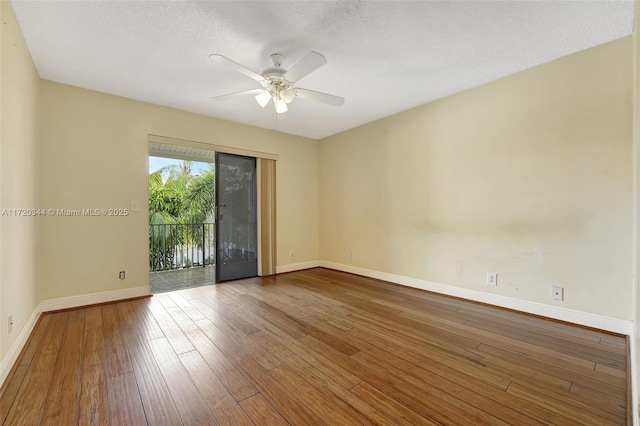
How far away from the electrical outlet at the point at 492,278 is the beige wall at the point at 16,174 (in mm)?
4094

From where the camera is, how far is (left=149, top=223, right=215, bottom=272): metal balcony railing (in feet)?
17.3

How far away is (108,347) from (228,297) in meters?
1.36

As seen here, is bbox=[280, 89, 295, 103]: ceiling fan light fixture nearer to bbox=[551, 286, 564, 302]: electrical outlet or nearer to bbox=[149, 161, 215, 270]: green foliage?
bbox=[551, 286, 564, 302]: electrical outlet

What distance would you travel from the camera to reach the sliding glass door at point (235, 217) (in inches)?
162

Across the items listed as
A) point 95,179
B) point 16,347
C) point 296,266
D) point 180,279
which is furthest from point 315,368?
point 180,279

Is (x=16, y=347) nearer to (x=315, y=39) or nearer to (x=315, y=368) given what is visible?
(x=315, y=368)

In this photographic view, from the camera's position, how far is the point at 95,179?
3.09 meters

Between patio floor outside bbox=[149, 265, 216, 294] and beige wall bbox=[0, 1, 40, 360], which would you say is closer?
beige wall bbox=[0, 1, 40, 360]

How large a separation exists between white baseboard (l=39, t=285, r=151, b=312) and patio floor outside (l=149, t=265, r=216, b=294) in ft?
1.06

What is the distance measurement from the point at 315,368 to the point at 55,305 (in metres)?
3.01

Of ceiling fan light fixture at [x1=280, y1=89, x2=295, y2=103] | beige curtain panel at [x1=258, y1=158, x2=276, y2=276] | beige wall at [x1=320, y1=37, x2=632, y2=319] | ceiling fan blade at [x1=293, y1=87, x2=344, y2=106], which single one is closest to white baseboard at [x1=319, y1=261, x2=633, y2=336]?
beige wall at [x1=320, y1=37, x2=632, y2=319]

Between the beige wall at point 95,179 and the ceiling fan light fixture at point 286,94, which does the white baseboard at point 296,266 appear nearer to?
the beige wall at point 95,179

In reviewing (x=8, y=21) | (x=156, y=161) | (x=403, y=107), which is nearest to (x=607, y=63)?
(x=403, y=107)

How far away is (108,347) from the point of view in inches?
81.6
